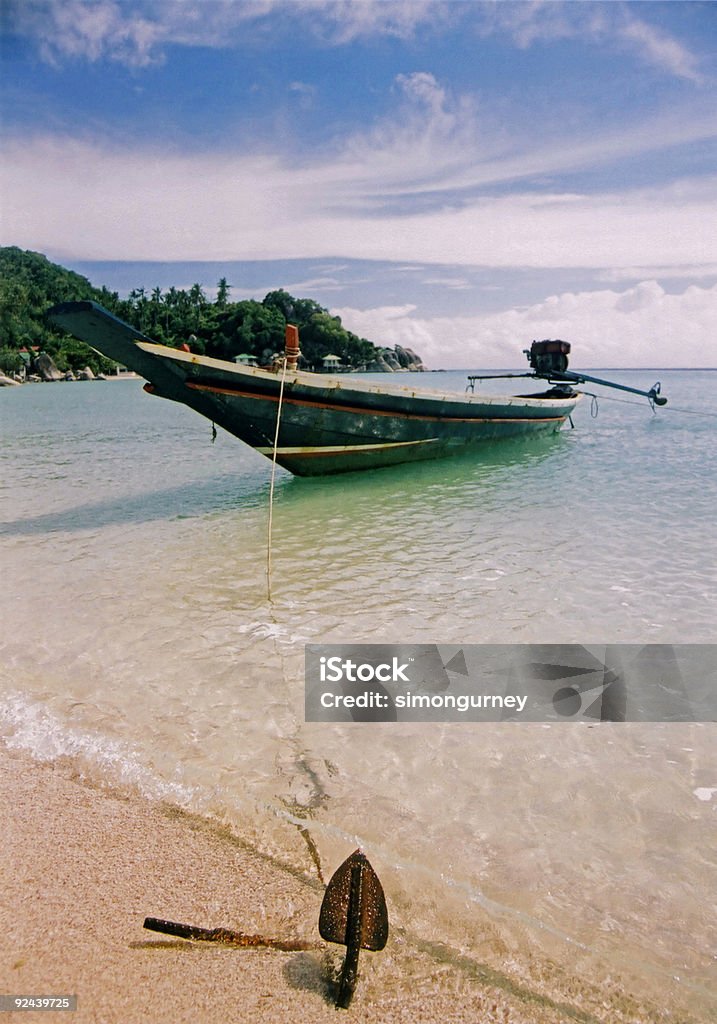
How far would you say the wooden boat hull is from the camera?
342 inches

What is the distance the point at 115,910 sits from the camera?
2256 millimetres

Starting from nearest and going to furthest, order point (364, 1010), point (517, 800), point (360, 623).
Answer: point (364, 1010)
point (517, 800)
point (360, 623)

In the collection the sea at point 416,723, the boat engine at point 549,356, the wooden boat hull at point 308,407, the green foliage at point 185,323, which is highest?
the green foliage at point 185,323

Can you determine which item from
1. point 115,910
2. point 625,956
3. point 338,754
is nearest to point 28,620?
point 338,754

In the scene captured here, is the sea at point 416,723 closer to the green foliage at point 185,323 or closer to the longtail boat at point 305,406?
the longtail boat at point 305,406

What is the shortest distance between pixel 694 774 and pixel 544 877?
132 centimetres

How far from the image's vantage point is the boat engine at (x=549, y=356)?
18.9 metres

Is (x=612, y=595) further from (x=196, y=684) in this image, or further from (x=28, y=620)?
(x=28, y=620)

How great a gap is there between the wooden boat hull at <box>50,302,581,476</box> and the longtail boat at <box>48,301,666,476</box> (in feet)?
0.06

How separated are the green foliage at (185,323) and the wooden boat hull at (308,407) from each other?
6864 centimetres

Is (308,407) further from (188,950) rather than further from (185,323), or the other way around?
(185,323)

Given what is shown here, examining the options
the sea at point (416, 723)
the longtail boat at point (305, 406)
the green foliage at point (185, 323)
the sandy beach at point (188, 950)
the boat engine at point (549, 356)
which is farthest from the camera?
the green foliage at point (185, 323)

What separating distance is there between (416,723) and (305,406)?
7650 millimetres

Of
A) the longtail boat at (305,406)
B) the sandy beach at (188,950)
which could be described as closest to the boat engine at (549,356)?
the longtail boat at (305,406)
